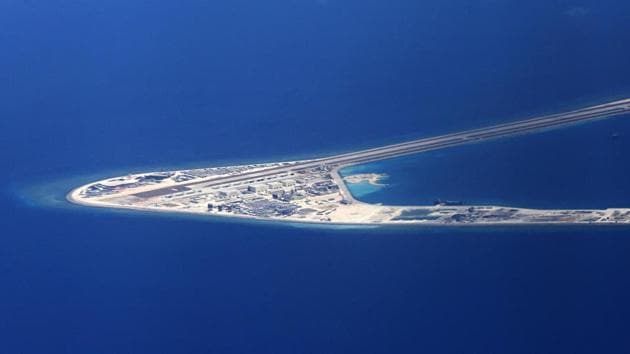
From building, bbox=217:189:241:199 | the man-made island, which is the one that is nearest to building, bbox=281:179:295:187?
the man-made island

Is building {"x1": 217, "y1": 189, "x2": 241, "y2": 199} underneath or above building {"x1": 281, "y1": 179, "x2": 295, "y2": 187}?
underneath

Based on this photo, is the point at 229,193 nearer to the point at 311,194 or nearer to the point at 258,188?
the point at 258,188

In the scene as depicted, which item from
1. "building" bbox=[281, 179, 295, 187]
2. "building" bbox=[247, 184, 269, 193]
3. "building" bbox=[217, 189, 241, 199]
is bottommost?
"building" bbox=[217, 189, 241, 199]

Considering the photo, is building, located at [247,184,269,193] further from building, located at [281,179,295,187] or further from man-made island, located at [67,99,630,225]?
building, located at [281,179,295,187]

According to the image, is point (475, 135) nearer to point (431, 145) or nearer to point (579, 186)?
point (431, 145)

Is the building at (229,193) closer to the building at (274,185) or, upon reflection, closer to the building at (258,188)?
the building at (258,188)

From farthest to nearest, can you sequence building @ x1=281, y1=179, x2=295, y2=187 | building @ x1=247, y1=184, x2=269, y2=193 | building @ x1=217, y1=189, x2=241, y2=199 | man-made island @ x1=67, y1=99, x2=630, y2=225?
1. building @ x1=281, y1=179, x2=295, y2=187
2. building @ x1=247, y1=184, x2=269, y2=193
3. building @ x1=217, y1=189, x2=241, y2=199
4. man-made island @ x1=67, y1=99, x2=630, y2=225

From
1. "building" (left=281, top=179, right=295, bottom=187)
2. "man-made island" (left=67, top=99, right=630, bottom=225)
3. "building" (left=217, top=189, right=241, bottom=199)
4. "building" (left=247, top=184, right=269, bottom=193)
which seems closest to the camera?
"man-made island" (left=67, top=99, right=630, bottom=225)

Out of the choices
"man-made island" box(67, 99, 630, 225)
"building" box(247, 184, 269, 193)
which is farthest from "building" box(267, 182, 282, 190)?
"building" box(247, 184, 269, 193)

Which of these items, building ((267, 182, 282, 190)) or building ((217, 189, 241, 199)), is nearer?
building ((217, 189, 241, 199))
